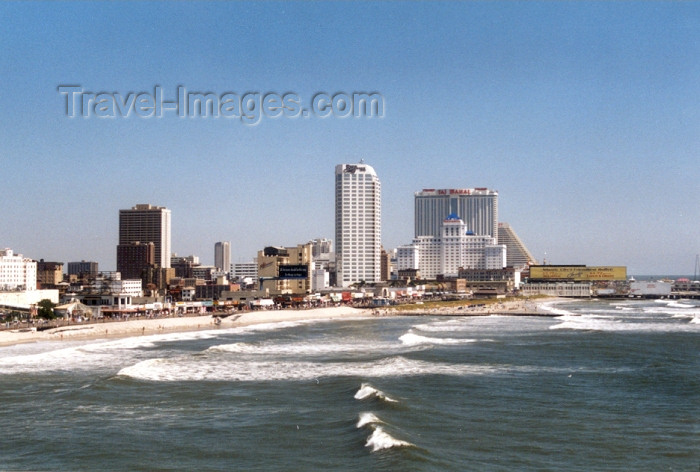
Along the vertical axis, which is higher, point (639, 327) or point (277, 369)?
point (277, 369)

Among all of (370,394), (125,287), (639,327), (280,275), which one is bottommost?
(639,327)

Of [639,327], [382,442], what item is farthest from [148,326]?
[382,442]

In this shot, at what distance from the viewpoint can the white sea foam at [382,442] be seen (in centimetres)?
2809

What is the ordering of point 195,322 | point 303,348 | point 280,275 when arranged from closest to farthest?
1. point 303,348
2. point 195,322
3. point 280,275

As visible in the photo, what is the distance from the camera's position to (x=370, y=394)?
124 ft

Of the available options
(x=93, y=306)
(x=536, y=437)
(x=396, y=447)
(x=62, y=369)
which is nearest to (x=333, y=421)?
(x=396, y=447)

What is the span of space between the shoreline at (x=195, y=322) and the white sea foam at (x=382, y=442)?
46.2 metres

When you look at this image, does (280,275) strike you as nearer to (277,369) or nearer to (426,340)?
(426,340)

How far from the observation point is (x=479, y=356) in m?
56.1

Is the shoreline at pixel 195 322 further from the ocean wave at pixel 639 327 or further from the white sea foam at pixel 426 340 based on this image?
the white sea foam at pixel 426 340

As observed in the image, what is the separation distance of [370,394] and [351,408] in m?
2.81

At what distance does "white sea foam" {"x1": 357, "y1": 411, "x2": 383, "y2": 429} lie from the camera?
31688mm

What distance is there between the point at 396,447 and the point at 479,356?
29249 millimetres

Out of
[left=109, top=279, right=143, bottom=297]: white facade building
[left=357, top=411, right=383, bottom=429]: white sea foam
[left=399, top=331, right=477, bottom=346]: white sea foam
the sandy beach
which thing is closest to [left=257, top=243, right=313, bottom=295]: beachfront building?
[left=109, top=279, right=143, bottom=297]: white facade building
